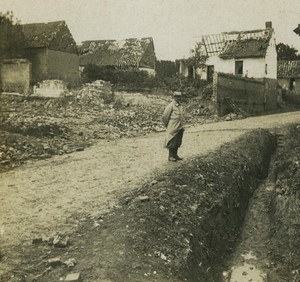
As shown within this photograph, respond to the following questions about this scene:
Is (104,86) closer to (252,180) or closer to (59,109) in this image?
(59,109)

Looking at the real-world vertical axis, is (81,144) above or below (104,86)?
below

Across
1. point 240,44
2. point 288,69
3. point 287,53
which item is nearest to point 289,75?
point 288,69

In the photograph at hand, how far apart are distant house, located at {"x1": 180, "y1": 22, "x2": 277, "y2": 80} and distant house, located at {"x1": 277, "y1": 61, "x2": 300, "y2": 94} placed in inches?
453

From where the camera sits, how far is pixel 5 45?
28.1 m

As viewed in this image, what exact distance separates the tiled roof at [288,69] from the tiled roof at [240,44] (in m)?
13.3

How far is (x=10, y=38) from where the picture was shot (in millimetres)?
28391

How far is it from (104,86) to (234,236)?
17530 millimetres

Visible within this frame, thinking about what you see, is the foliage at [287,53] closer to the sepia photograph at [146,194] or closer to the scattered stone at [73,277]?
the sepia photograph at [146,194]

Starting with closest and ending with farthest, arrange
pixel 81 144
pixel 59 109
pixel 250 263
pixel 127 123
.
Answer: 1. pixel 250 263
2. pixel 81 144
3. pixel 127 123
4. pixel 59 109

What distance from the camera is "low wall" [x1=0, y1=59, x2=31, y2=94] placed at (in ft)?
82.6

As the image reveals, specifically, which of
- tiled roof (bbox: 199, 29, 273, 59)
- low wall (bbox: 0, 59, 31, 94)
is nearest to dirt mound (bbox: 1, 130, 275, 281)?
low wall (bbox: 0, 59, 31, 94)

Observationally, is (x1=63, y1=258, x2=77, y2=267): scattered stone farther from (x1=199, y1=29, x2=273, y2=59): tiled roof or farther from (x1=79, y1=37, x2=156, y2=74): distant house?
(x1=79, y1=37, x2=156, y2=74): distant house

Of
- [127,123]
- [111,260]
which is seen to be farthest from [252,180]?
[127,123]

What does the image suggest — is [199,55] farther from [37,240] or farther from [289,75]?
[37,240]
